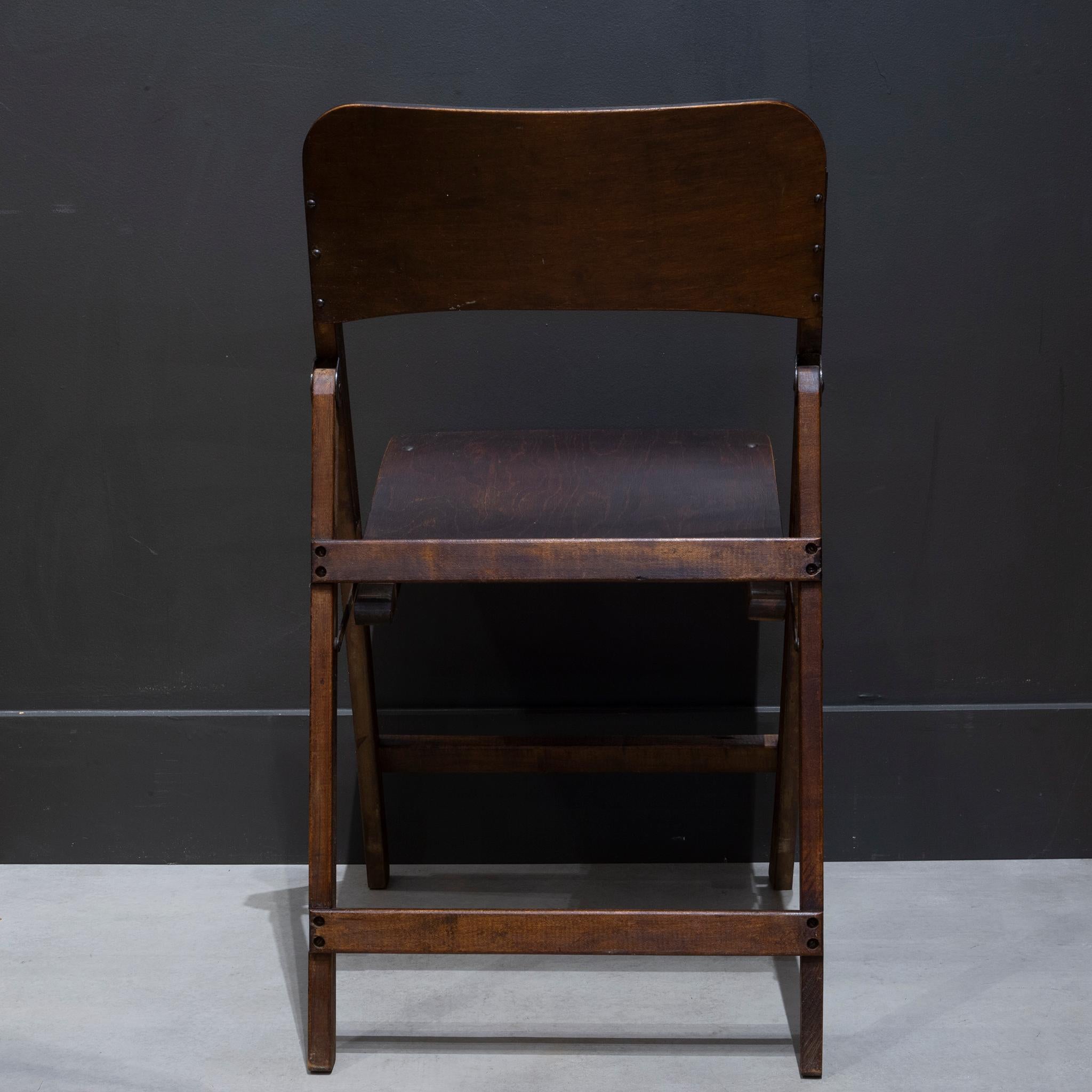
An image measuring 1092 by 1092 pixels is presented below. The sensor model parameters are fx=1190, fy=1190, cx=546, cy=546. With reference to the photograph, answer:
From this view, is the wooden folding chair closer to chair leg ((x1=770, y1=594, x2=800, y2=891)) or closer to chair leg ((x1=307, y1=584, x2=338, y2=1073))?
chair leg ((x1=307, y1=584, x2=338, y2=1073))

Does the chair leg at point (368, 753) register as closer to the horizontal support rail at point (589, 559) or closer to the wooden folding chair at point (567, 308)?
the wooden folding chair at point (567, 308)

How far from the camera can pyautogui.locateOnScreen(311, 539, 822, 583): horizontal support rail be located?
1197 millimetres

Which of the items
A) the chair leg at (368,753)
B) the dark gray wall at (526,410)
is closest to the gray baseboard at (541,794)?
the dark gray wall at (526,410)

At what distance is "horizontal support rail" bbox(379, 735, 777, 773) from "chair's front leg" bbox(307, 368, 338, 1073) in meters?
0.35

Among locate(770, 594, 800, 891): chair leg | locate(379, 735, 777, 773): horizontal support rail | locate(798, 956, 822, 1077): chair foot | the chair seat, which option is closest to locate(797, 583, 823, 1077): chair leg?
locate(798, 956, 822, 1077): chair foot

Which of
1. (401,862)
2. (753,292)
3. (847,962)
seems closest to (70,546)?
(401,862)

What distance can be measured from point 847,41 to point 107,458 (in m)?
1.22

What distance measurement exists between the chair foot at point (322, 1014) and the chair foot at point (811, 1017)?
48 cm

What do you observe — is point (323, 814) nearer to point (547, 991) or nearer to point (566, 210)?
point (547, 991)

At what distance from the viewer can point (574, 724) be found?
177 centimetres

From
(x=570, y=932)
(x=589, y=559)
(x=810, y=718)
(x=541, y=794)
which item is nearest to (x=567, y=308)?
(x=589, y=559)

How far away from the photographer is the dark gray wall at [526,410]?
1.67 m

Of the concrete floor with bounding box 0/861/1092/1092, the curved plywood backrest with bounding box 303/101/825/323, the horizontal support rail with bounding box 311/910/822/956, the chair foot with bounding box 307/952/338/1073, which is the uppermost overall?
the curved plywood backrest with bounding box 303/101/825/323

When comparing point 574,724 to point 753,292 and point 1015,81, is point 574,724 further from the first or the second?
point 1015,81
